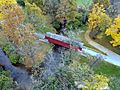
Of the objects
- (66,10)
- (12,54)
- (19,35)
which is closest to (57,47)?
(12,54)

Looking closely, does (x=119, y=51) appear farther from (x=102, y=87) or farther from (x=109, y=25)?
(x=102, y=87)

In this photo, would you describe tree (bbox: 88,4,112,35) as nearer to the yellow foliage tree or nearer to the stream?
the yellow foliage tree

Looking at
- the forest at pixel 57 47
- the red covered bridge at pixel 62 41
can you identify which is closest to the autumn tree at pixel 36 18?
the forest at pixel 57 47

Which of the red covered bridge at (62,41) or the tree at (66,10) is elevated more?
the tree at (66,10)

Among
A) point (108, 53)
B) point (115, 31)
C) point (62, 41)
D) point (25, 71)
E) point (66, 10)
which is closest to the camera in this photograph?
point (25, 71)

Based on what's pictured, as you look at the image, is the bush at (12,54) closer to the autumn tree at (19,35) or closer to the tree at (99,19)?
the autumn tree at (19,35)

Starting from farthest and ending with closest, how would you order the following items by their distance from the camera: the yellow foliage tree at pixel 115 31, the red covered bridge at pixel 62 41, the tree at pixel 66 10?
the tree at pixel 66 10 → the yellow foliage tree at pixel 115 31 → the red covered bridge at pixel 62 41

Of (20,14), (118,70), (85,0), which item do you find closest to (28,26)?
(20,14)

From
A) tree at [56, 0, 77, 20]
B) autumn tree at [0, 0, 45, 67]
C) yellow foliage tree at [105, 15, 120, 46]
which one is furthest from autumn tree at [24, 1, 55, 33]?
yellow foliage tree at [105, 15, 120, 46]

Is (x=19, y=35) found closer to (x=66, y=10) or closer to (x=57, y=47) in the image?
(x=57, y=47)
